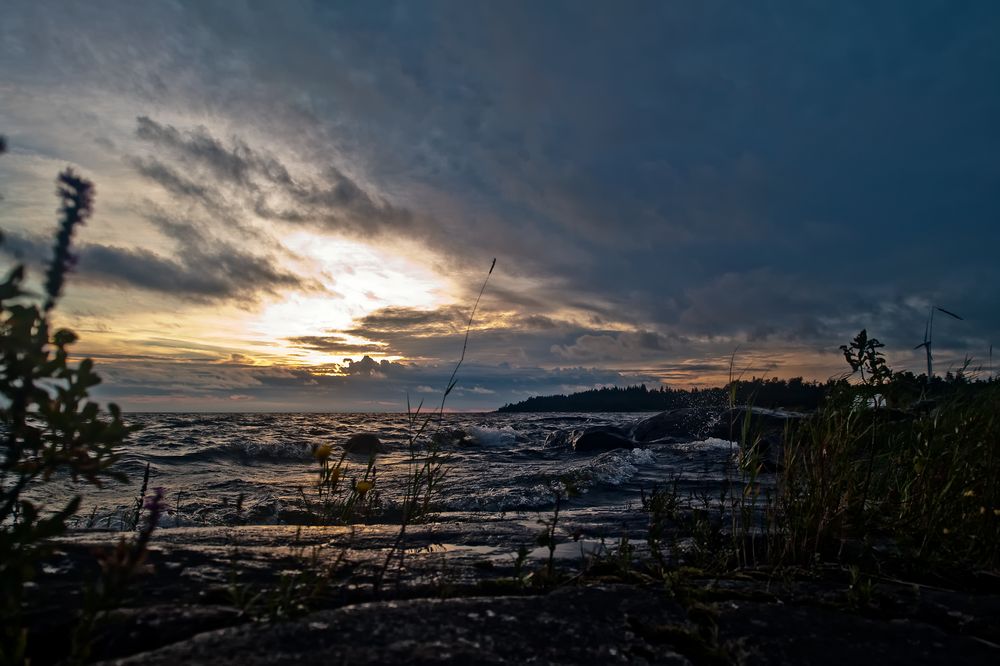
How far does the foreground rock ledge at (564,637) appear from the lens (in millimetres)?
1698

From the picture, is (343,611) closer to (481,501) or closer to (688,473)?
(481,501)

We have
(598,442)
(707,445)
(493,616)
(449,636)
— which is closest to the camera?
(449,636)

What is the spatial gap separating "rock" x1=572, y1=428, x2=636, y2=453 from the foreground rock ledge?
50.1 ft

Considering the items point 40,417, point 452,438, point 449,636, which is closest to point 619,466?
point 452,438

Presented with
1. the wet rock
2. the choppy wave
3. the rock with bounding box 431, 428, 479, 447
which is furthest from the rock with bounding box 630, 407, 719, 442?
the wet rock

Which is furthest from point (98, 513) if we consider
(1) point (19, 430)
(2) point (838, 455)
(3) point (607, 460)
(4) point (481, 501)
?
(3) point (607, 460)

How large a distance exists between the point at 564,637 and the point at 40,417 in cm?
197

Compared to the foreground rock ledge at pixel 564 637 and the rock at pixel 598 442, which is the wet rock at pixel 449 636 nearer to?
the foreground rock ledge at pixel 564 637

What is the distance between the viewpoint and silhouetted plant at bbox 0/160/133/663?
158 cm

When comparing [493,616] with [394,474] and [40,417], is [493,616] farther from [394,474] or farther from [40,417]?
[394,474]

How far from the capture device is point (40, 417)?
1.88 metres

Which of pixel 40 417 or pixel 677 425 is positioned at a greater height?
pixel 40 417

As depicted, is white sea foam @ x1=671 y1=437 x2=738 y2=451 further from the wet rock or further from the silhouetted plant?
the silhouetted plant

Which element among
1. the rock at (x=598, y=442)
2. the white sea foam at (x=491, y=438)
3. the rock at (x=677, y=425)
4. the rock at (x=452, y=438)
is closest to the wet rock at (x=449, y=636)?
the rock at (x=452, y=438)
